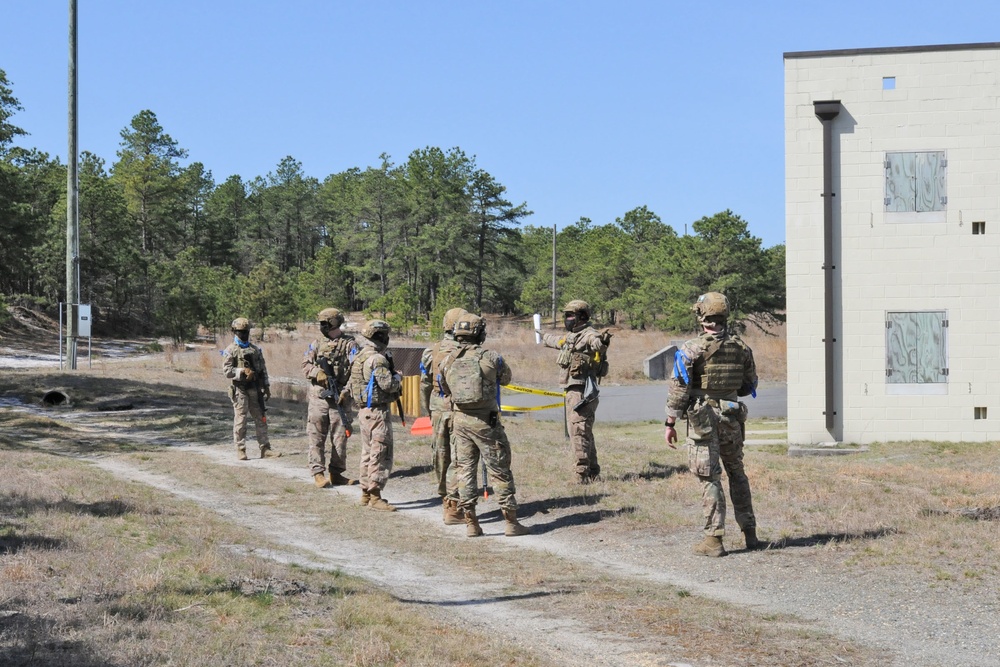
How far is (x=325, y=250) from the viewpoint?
251 ft

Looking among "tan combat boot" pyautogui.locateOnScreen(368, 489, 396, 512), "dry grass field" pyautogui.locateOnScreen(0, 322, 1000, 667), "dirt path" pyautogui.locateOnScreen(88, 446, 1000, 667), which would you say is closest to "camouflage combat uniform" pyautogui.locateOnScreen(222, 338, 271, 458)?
"dry grass field" pyautogui.locateOnScreen(0, 322, 1000, 667)

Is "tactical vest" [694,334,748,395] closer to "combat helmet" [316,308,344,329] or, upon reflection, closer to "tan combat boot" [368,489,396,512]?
"tan combat boot" [368,489,396,512]

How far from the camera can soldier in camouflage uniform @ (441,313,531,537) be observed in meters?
10.1

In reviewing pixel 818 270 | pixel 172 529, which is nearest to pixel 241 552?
pixel 172 529

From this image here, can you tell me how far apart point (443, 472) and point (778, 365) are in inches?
1243

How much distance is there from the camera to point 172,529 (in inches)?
369

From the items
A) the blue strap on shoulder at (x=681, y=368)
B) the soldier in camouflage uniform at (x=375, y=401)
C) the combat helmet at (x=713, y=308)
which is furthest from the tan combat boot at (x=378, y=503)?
the combat helmet at (x=713, y=308)

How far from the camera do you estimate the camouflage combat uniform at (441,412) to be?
35.1 ft

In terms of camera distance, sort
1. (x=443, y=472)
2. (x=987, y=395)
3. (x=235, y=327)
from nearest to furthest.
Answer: (x=443, y=472) < (x=235, y=327) < (x=987, y=395)

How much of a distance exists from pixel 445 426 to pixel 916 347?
36.3 feet

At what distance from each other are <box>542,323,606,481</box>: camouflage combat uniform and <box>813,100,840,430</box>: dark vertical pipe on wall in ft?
25.1

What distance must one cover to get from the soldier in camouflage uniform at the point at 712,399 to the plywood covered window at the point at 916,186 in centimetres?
1136

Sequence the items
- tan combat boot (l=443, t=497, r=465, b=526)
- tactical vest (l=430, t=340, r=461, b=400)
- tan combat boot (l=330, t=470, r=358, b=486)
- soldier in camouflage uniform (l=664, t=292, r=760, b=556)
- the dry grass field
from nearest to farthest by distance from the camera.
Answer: the dry grass field < soldier in camouflage uniform (l=664, t=292, r=760, b=556) < tactical vest (l=430, t=340, r=461, b=400) < tan combat boot (l=443, t=497, r=465, b=526) < tan combat boot (l=330, t=470, r=358, b=486)

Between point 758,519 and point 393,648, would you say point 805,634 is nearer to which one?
point 393,648
